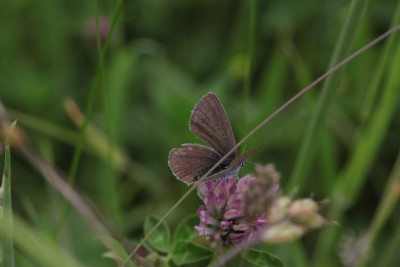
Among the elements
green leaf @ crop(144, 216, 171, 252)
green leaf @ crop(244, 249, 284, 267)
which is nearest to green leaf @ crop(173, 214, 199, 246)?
green leaf @ crop(144, 216, 171, 252)

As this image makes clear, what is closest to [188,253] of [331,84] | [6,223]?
[6,223]

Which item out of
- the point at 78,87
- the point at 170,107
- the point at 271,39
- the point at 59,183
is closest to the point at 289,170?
the point at 170,107

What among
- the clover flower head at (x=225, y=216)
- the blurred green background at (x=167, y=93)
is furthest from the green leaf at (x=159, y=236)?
the blurred green background at (x=167, y=93)

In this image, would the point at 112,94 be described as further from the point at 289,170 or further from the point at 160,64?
the point at 289,170

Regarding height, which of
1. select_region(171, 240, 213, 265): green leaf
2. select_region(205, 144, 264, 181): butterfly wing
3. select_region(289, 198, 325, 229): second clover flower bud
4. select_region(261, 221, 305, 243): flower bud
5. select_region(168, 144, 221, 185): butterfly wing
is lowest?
select_region(261, 221, 305, 243): flower bud

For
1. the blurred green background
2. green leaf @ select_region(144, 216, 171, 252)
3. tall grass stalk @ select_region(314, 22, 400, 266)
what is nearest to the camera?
green leaf @ select_region(144, 216, 171, 252)

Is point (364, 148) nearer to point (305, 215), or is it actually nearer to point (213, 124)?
point (213, 124)

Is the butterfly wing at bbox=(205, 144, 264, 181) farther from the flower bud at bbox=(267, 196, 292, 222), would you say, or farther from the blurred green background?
the blurred green background
